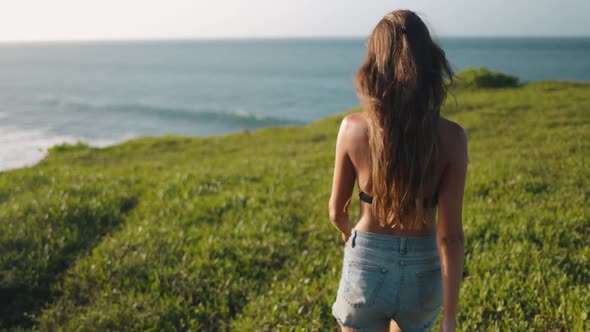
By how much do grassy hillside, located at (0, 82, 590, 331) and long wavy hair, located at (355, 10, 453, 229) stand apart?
2.97m

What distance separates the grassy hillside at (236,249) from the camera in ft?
16.8

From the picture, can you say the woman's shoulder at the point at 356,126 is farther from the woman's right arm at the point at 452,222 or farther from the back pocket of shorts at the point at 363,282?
the back pocket of shorts at the point at 363,282

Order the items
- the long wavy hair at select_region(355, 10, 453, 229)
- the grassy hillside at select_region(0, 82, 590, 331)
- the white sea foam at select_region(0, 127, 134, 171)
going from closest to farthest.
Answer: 1. the long wavy hair at select_region(355, 10, 453, 229)
2. the grassy hillside at select_region(0, 82, 590, 331)
3. the white sea foam at select_region(0, 127, 134, 171)

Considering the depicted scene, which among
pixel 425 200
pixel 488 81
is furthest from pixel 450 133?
pixel 488 81

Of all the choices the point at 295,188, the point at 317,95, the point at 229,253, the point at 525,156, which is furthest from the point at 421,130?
the point at 317,95

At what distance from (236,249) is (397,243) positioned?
429 centimetres

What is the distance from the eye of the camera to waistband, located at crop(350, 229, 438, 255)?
2.57 m

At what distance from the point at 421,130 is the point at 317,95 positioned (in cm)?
8653

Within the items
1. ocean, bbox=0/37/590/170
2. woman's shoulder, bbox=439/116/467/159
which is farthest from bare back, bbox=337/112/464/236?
ocean, bbox=0/37/590/170

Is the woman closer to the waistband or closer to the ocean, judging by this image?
the waistband

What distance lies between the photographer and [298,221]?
7762mm

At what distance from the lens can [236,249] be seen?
6.52 m

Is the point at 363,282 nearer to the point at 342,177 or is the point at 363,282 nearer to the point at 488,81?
the point at 342,177

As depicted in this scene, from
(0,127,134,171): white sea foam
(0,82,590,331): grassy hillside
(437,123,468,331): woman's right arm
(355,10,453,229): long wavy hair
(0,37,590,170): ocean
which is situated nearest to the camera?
(355,10,453,229): long wavy hair
